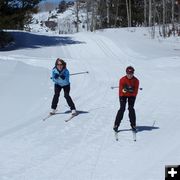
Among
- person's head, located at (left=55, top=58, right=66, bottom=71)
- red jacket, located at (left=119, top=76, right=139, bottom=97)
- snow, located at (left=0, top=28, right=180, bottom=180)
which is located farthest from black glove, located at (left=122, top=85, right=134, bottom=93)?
person's head, located at (left=55, top=58, right=66, bottom=71)

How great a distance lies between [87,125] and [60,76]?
1479 millimetres

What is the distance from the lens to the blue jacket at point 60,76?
13266 millimetres

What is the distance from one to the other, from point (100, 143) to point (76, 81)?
968 cm

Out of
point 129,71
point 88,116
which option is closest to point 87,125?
point 88,116

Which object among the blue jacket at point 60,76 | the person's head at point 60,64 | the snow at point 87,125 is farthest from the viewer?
the blue jacket at point 60,76

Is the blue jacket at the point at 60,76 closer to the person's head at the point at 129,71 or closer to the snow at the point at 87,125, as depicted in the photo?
the snow at the point at 87,125

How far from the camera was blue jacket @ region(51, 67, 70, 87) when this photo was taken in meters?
13.3

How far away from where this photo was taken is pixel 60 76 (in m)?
13.3

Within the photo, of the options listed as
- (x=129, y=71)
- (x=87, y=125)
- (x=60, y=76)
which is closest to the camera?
(x=129, y=71)

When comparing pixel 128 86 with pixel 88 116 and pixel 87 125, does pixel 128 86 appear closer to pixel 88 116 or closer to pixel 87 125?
pixel 87 125

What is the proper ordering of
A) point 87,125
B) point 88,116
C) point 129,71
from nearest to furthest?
point 129,71 → point 87,125 → point 88,116

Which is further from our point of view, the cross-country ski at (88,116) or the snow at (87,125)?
the cross-country ski at (88,116)

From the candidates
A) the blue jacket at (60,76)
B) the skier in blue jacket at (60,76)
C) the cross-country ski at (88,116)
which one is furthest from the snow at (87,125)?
the blue jacket at (60,76)

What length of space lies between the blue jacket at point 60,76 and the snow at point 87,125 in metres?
0.93
